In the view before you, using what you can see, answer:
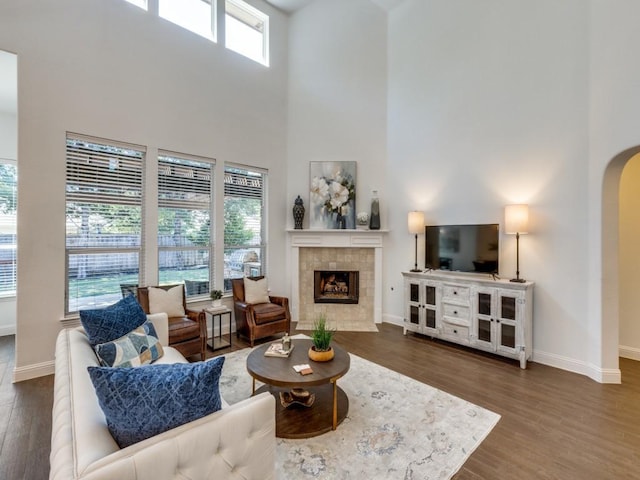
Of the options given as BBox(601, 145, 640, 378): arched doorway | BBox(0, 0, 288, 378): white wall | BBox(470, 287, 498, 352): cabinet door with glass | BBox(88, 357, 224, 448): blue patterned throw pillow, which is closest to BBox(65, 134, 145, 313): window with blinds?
BBox(0, 0, 288, 378): white wall

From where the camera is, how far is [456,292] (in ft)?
13.6

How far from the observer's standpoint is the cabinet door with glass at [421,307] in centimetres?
439

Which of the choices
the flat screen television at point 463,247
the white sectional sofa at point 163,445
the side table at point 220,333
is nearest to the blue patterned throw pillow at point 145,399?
the white sectional sofa at point 163,445

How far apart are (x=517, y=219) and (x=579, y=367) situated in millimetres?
1805

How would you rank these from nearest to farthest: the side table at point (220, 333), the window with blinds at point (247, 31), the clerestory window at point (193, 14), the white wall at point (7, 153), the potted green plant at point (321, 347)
Answer: the potted green plant at point (321, 347) < the side table at point (220, 333) < the clerestory window at point (193, 14) < the white wall at point (7, 153) < the window with blinds at point (247, 31)

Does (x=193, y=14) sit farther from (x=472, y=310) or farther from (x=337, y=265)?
(x=472, y=310)

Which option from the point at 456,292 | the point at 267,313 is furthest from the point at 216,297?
the point at 456,292

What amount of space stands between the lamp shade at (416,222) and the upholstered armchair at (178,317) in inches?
130

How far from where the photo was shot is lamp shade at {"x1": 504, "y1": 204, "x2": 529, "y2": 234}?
3.73 metres

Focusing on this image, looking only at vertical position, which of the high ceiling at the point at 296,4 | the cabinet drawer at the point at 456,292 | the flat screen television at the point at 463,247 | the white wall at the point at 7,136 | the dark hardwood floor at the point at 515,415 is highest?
the high ceiling at the point at 296,4

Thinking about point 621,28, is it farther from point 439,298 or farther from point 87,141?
point 87,141

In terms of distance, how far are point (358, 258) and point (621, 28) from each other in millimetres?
4201

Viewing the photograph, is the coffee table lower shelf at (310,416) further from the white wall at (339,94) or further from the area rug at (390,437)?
the white wall at (339,94)

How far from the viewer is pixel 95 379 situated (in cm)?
123
